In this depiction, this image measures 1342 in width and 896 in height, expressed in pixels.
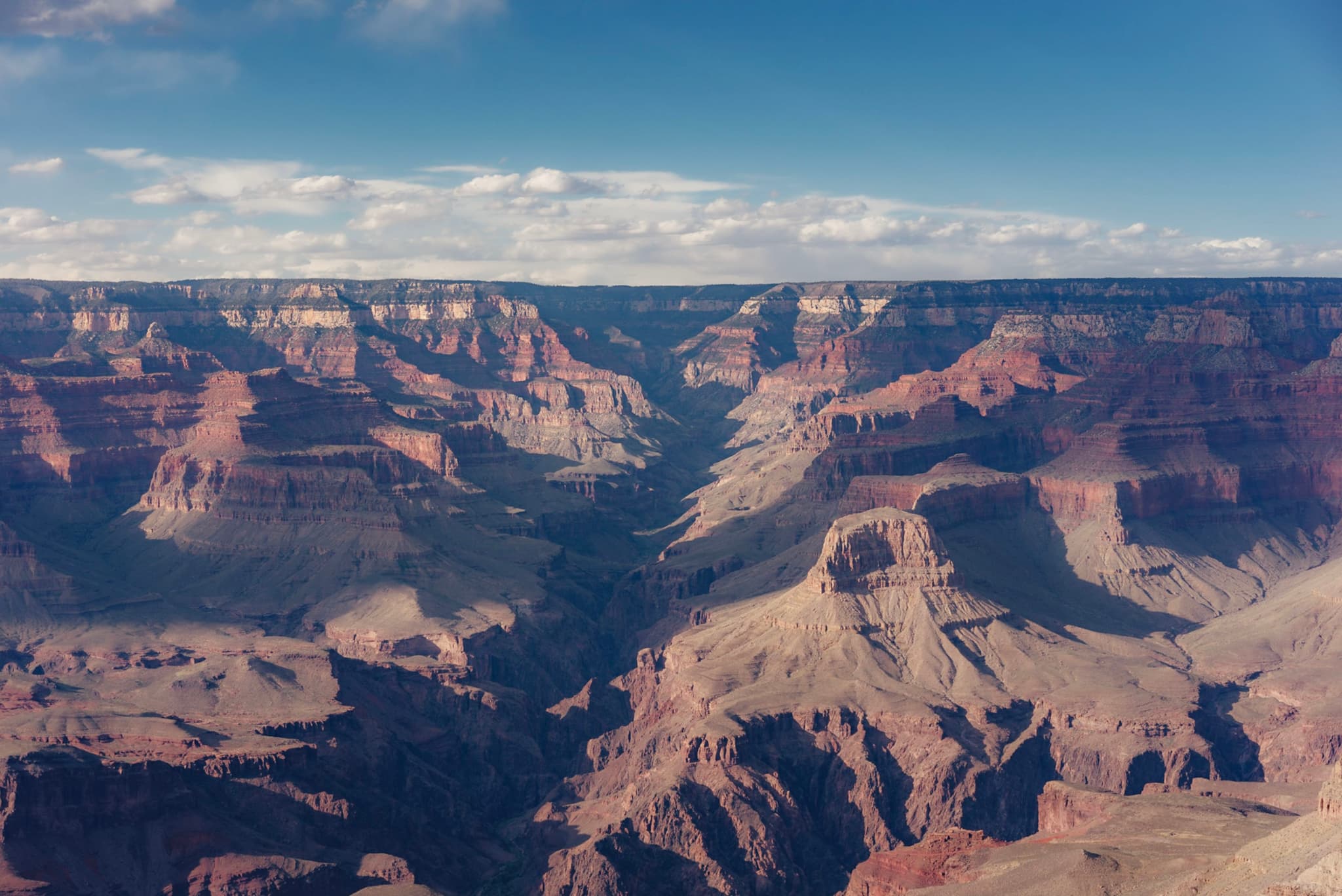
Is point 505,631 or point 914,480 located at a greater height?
point 914,480

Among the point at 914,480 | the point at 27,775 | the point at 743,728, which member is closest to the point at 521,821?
the point at 743,728

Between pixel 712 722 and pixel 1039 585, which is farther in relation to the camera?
pixel 1039 585

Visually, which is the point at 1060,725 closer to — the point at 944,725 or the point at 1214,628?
the point at 944,725

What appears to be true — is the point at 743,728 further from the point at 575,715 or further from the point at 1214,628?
the point at 1214,628

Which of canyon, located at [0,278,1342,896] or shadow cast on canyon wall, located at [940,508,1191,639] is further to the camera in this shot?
shadow cast on canyon wall, located at [940,508,1191,639]

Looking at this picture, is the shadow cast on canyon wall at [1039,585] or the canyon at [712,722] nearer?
the canyon at [712,722]

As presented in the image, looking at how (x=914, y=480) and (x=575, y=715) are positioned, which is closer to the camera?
(x=575, y=715)

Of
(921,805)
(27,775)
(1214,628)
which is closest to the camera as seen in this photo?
(27,775)

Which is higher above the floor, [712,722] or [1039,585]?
[1039,585]

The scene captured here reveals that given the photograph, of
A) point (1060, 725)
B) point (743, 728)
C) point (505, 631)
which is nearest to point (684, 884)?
point (743, 728)

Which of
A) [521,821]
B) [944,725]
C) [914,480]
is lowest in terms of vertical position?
[521,821]

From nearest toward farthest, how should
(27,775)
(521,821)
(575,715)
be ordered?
1. (27,775)
2. (521,821)
3. (575,715)
